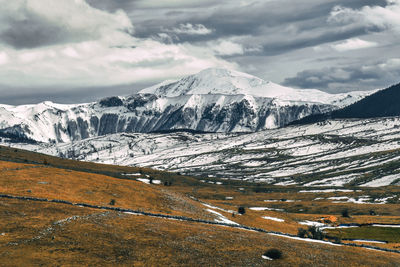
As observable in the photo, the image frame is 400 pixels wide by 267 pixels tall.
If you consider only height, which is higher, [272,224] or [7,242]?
[7,242]

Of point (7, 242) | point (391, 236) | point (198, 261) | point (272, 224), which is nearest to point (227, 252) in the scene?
point (198, 261)

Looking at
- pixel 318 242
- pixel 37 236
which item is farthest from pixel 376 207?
pixel 37 236

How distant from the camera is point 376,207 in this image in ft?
579

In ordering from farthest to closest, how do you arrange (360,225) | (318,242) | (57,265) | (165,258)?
(360,225) → (318,242) → (165,258) → (57,265)

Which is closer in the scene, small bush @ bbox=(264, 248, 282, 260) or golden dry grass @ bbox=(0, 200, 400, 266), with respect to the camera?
golden dry grass @ bbox=(0, 200, 400, 266)

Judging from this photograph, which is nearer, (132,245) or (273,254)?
(132,245)

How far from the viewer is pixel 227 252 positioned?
47125 millimetres

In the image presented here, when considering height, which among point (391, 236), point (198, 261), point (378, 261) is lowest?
point (391, 236)

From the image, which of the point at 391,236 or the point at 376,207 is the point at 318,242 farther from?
the point at 376,207

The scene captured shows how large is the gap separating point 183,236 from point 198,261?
316 inches

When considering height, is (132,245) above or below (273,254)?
above

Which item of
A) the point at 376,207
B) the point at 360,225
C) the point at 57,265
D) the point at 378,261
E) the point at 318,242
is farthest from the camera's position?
the point at 376,207

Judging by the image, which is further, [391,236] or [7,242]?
[391,236]

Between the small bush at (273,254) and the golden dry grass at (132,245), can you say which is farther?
the small bush at (273,254)
